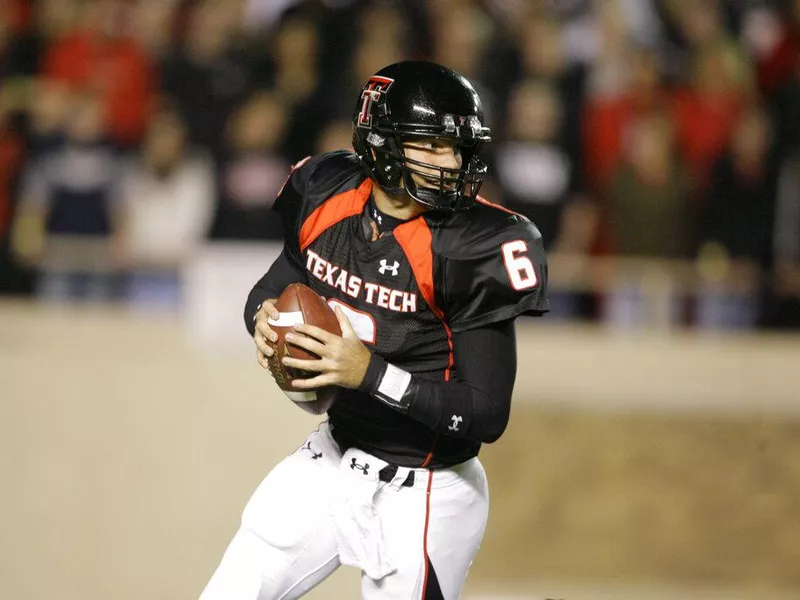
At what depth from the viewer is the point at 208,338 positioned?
635cm

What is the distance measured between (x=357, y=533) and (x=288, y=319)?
0.63 m

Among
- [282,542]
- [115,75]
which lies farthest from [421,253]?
[115,75]

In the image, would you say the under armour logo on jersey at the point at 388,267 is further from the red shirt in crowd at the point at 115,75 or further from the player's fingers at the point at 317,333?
the red shirt in crowd at the point at 115,75

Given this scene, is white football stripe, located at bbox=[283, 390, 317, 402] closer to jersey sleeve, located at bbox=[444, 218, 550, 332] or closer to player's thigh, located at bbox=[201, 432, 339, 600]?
player's thigh, located at bbox=[201, 432, 339, 600]

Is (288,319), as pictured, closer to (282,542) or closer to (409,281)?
(409,281)

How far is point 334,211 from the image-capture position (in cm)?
361

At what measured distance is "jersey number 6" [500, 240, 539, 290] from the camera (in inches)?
131

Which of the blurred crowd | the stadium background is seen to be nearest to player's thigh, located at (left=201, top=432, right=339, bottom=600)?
the stadium background

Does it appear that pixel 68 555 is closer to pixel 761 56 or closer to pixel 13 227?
pixel 13 227

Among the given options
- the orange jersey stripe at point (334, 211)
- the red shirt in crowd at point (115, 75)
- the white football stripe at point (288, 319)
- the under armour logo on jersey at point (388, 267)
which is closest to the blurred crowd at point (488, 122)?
the red shirt in crowd at point (115, 75)

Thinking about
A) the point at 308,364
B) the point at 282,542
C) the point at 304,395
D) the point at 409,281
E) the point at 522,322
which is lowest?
the point at 522,322

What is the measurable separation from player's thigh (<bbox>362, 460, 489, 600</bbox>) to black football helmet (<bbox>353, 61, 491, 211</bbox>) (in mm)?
772

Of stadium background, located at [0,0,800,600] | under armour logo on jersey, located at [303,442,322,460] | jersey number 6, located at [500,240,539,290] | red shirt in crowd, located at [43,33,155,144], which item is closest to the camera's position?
jersey number 6, located at [500,240,539,290]

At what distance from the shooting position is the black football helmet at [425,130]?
3381 millimetres
